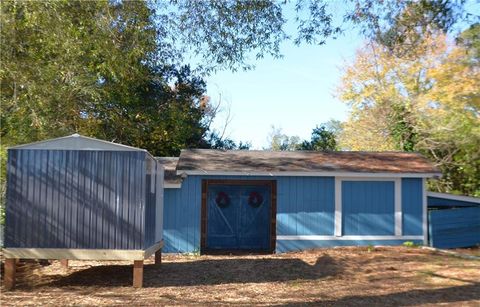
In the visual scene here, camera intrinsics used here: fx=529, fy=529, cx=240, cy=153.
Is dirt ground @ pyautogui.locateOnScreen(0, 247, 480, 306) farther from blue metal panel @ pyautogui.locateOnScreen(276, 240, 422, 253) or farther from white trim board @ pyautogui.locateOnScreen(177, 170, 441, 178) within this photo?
white trim board @ pyautogui.locateOnScreen(177, 170, 441, 178)

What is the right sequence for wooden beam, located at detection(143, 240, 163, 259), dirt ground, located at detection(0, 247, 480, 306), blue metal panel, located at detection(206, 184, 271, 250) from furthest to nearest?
blue metal panel, located at detection(206, 184, 271, 250) < wooden beam, located at detection(143, 240, 163, 259) < dirt ground, located at detection(0, 247, 480, 306)

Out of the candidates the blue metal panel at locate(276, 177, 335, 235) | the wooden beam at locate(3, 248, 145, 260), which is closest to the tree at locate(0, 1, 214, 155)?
the wooden beam at locate(3, 248, 145, 260)

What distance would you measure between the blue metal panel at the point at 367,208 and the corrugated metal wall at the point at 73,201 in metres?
8.13

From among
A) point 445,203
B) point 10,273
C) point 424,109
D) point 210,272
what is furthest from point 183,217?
point 424,109

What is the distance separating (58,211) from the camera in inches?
391

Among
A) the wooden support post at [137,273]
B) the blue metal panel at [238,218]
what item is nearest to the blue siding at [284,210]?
the blue metal panel at [238,218]

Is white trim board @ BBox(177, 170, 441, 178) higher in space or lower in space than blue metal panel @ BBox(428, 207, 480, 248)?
higher

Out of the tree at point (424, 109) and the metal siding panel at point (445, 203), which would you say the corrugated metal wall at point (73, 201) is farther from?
the metal siding panel at point (445, 203)

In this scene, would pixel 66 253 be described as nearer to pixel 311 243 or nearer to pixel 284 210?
pixel 284 210

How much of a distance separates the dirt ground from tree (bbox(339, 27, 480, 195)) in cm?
461

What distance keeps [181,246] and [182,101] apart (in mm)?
10248

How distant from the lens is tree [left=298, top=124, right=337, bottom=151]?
30.7 metres

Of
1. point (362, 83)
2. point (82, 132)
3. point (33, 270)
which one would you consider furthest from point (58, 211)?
point (362, 83)

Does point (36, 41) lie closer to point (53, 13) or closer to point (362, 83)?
point (53, 13)
